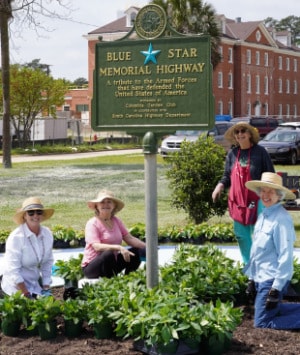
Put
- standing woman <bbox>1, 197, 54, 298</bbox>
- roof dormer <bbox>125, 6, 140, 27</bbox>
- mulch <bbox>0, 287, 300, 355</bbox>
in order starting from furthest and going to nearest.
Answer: roof dormer <bbox>125, 6, 140, 27</bbox>, standing woman <bbox>1, 197, 54, 298</bbox>, mulch <bbox>0, 287, 300, 355</bbox>

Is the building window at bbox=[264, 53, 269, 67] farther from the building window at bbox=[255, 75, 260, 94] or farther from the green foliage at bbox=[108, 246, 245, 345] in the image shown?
the green foliage at bbox=[108, 246, 245, 345]

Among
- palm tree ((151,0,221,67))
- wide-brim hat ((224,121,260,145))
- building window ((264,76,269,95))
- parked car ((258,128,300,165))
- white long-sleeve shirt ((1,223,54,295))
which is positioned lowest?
white long-sleeve shirt ((1,223,54,295))

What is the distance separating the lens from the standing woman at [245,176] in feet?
24.1

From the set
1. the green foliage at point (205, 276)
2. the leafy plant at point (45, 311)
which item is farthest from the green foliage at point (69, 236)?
the leafy plant at point (45, 311)

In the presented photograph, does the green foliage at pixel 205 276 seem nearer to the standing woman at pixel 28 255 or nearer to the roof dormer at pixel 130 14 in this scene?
the standing woman at pixel 28 255

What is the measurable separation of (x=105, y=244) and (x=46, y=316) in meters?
1.37

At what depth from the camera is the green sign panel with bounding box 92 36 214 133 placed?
594 centimetres

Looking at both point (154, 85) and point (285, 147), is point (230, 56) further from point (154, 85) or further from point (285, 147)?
point (154, 85)

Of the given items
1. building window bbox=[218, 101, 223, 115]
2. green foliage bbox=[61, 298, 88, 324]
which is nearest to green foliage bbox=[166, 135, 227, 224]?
green foliage bbox=[61, 298, 88, 324]

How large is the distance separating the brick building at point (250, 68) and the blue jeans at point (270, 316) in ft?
182

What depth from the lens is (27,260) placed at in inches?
247

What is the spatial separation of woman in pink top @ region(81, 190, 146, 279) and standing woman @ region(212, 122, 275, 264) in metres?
1.11

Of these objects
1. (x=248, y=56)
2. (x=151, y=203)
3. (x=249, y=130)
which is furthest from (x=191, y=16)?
(x=151, y=203)

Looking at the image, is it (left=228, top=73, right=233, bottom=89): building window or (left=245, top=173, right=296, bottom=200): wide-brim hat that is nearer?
(left=245, top=173, right=296, bottom=200): wide-brim hat
